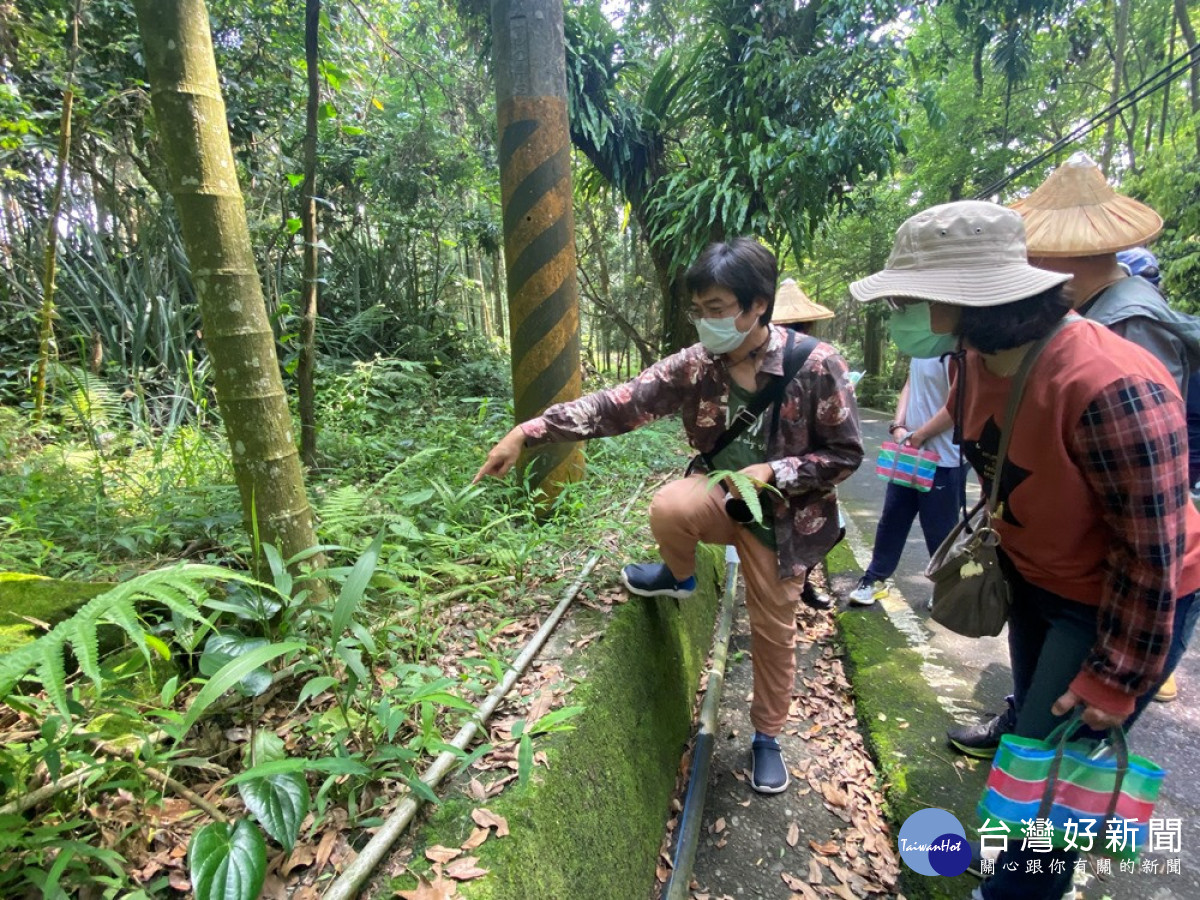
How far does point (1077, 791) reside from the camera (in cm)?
133

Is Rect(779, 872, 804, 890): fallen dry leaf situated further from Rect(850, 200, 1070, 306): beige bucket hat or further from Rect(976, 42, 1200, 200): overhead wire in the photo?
Rect(976, 42, 1200, 200): overhead wire

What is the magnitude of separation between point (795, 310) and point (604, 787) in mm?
3628

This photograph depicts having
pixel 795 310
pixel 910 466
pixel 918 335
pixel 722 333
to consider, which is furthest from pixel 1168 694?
pixel 795 310

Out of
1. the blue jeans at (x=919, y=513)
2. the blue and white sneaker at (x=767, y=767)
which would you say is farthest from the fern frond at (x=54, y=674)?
the blue jeans at (x=919, y=513)

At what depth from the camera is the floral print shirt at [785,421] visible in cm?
190

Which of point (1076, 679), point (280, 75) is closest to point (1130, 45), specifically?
point (280, 75)

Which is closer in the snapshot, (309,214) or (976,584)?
(976,584)

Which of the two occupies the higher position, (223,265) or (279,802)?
(223,265)

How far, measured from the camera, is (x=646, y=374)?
85.6 inches

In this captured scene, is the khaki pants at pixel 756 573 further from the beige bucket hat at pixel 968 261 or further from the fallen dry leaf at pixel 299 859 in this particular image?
the fallen dry leaf at pixel 299 859

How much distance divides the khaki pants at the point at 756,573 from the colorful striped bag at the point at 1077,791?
769 mm

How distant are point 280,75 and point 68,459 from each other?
457 centimetres

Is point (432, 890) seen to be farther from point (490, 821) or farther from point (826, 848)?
point (826, 848)

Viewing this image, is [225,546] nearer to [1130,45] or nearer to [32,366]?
[32,366]
